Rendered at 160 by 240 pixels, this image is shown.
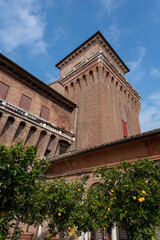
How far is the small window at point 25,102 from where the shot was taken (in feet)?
48.7

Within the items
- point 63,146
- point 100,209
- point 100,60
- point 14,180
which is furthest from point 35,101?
point 14,180

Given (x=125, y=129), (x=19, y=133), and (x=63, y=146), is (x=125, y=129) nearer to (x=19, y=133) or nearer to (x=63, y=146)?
Answer: (x=63, y=146)

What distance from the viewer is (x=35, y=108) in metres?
15.9

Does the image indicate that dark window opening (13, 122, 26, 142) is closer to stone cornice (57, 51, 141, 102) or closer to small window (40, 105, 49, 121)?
small window (40, 105, 49, 121)

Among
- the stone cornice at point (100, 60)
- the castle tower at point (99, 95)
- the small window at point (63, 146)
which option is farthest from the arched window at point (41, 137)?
the stone cornice at point (100, 60)

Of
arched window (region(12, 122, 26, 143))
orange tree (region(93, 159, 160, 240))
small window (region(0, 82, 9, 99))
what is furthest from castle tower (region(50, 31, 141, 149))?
orange tree (region(93, 159, 160, 240))

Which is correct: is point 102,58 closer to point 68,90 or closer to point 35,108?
point 68,90

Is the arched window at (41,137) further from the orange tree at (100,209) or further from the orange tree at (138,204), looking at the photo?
the orange tree at (138,204)

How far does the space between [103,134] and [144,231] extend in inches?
467

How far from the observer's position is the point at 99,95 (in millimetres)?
17922

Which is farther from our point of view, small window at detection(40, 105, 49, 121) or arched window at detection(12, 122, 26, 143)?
small window at detection(40, 105, 49, 121)

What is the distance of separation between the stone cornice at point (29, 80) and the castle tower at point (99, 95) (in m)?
2.81

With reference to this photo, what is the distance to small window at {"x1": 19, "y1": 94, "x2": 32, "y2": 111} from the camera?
1486cm

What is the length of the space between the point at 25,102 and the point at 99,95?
7842 mm
